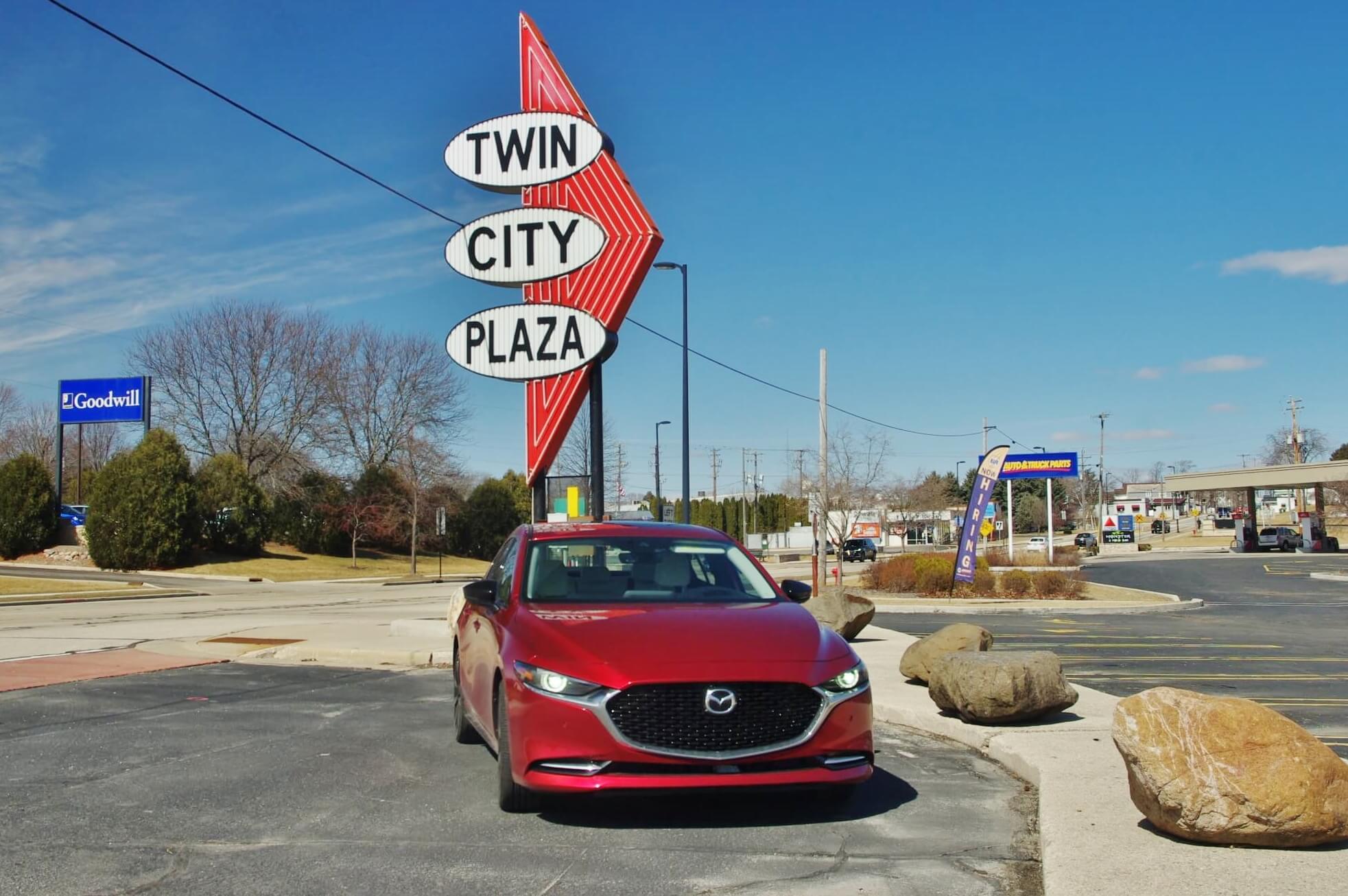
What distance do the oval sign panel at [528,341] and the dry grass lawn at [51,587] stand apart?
20.4m

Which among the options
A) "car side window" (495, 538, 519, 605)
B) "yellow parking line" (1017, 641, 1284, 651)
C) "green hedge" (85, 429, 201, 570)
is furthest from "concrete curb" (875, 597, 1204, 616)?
"green hedge" (85, 429, 201, 570)

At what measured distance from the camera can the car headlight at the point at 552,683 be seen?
566cm

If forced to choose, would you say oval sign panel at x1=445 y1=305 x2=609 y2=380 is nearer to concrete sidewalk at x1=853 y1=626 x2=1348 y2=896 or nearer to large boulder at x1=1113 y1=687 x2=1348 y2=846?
concrete sidewalk at x1=853 y1=626 x2=1348 y2=896

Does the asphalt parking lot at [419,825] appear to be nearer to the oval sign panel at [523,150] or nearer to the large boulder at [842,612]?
the large boulder at [842,612]

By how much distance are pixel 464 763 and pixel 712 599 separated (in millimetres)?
2141

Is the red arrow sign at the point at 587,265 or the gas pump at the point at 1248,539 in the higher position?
the red arrow sign at the point at 587,265

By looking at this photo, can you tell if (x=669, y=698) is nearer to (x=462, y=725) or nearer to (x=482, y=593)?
(x=482, y=593)

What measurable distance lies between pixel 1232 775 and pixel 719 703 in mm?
2276

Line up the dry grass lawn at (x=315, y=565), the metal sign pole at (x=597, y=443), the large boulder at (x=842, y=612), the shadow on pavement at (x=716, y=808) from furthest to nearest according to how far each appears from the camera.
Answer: the dry grass lawn at (x=315, y=565)
the large boulder at (x=842, y=612)
the metal sign pole at (x=597, y=443)
the shadow on pavement at (x=716, y=808)

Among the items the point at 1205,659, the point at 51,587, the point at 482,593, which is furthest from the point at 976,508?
the point at 51,587

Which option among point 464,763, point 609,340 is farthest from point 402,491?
point 464,763

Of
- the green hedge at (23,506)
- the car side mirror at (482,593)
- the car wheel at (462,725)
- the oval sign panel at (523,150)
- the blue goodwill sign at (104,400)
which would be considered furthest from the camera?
the blue goodwill sign at (104,400)

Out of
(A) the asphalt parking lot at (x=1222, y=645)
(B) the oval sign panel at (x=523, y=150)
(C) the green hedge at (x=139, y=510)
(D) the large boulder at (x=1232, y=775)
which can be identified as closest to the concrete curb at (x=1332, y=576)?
(A) the asphalt parking lot at (x=1222, y=645)

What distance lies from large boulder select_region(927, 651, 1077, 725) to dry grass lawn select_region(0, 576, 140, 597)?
2725 cm
